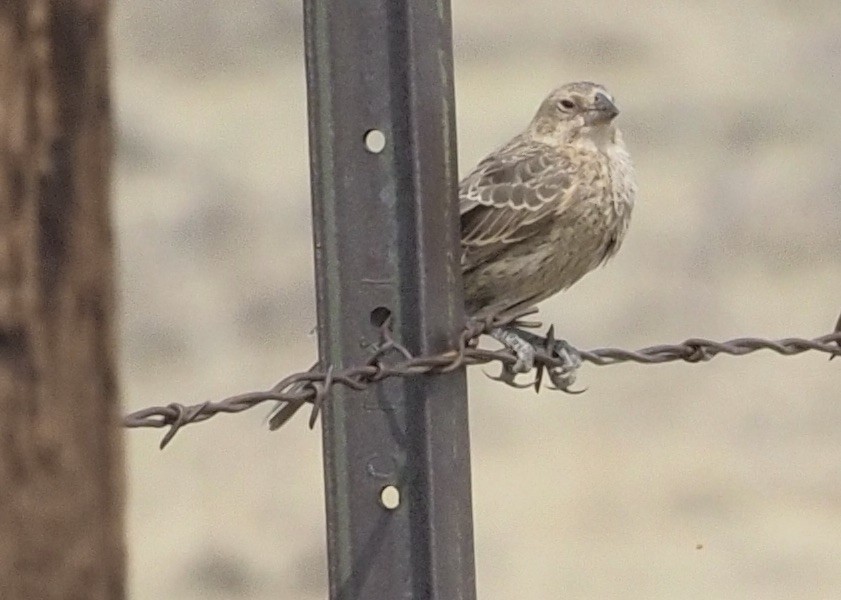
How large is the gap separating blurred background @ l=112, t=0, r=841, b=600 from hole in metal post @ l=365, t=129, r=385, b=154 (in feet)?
18.9

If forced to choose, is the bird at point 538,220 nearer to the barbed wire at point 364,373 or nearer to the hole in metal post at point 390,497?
the barbed wire at point 364,373

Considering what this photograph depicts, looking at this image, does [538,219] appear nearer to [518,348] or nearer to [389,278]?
[518,348]

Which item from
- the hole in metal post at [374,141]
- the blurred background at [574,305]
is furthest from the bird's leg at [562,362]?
the blurred background at [574,305]

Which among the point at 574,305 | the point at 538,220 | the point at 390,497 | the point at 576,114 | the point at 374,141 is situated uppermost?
the point at 576,114

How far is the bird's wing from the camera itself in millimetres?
5797

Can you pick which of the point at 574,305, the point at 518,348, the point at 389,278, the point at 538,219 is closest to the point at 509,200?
the point at 538,219

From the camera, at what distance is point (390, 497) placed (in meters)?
4.08

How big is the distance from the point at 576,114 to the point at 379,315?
249cm

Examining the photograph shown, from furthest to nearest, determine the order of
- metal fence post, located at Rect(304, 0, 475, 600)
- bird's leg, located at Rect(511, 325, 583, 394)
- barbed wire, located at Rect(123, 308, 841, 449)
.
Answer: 1. bird's leg, located at Rect(511, 325, 583, 394)
2. metal fence post, located at Rect(304, 0, 475, 600)
3. barbed wire, located at Rect(123, 308, 841, 449)

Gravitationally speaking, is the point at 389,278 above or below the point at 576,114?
below

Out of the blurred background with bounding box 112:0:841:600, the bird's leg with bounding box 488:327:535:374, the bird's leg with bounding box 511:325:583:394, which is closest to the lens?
the bird's leg with bounding box 488:327:535:374

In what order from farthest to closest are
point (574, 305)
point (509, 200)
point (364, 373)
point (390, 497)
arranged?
point (574, 305)
point (509, 200)
point (390, 497)
point (364, 373)

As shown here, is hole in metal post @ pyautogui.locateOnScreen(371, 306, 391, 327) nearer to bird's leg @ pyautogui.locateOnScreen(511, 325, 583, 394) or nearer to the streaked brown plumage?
bird's leg @ pyautogui.locateOnScreen(511, 325, 583, 394)

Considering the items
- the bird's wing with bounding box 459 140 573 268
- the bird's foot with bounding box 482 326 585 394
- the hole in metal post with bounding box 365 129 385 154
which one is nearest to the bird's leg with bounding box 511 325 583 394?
the bird's foot with bounding box 482 326 585 394
